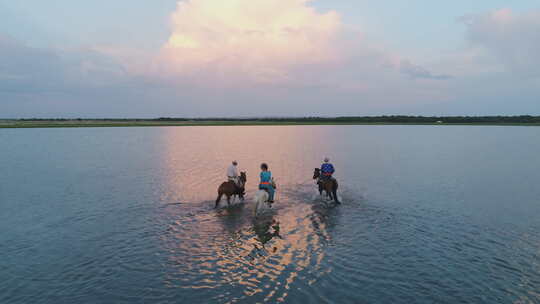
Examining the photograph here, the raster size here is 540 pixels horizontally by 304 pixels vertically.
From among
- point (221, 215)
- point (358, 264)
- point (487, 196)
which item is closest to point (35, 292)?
point (221, 215)

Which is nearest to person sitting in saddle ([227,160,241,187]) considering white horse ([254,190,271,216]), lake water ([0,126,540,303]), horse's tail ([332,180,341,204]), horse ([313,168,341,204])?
lake water ([0,126,540,303])

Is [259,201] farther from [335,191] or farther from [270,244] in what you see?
[335,191]

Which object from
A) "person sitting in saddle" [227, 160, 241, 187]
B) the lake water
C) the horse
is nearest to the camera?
the lake water

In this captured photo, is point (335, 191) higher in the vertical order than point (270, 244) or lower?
higher

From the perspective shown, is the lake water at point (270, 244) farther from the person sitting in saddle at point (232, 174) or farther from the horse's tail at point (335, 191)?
the person sitting in saddle at point (232, 174)

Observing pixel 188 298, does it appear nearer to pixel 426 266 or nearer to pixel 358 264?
pixel 358 264

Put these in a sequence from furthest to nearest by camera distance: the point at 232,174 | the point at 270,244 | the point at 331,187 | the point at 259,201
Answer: the point at 331,187, the point at 232,174, the point at 259,201, the point at 270,244

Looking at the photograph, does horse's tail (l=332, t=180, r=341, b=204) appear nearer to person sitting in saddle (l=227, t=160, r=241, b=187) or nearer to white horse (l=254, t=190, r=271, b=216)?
white horse (l=254, t=190, r=271, b=216)

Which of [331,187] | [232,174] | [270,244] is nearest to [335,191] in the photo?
[331,187]

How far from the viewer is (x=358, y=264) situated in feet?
36.2

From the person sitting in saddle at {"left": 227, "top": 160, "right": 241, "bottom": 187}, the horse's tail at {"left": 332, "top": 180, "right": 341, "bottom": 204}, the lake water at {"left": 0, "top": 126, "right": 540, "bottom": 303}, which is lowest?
the lake water at {"left": 0, "top": 126, "right": 540, "bottom": 303}

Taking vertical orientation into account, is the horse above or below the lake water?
above

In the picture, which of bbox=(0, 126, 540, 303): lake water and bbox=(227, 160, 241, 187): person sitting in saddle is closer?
bbox=(0, 126, 540, 303): lake water

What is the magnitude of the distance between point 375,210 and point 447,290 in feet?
28.5
